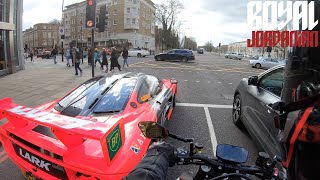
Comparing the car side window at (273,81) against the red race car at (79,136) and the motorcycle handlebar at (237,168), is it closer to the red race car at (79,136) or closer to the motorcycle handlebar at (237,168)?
the red race car at (79,136)

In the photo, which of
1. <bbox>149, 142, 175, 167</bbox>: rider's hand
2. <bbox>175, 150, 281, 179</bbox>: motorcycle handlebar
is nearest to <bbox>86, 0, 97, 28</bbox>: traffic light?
<bbox>149, 142, 175, 167</bbox>: rider's hand

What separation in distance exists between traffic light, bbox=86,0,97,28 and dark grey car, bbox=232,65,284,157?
6.81 metres

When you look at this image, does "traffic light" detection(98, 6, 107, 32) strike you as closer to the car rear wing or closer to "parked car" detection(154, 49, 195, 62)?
the car rear wing

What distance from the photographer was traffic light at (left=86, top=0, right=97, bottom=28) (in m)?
10.3

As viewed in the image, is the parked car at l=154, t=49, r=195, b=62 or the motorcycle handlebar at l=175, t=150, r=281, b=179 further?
the parked car at l=154, t=49, r=195, b=62

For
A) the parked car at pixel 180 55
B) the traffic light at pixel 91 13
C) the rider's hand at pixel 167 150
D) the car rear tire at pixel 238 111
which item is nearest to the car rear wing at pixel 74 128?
the rider's hand at pixel 167 150

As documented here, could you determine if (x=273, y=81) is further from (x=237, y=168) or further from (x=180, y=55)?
(x=180, y=55)

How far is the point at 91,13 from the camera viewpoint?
10352mm

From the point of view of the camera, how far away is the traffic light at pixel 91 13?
Answer: 33.9 feet

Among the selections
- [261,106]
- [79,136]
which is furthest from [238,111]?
Answer: [79,136]

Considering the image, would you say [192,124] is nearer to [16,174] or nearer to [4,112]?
[16,174]

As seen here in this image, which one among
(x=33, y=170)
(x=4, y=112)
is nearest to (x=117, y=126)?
(x=33, y=170)

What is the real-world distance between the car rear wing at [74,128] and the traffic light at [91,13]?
26.3 ft

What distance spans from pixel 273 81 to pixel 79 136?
3.48m
